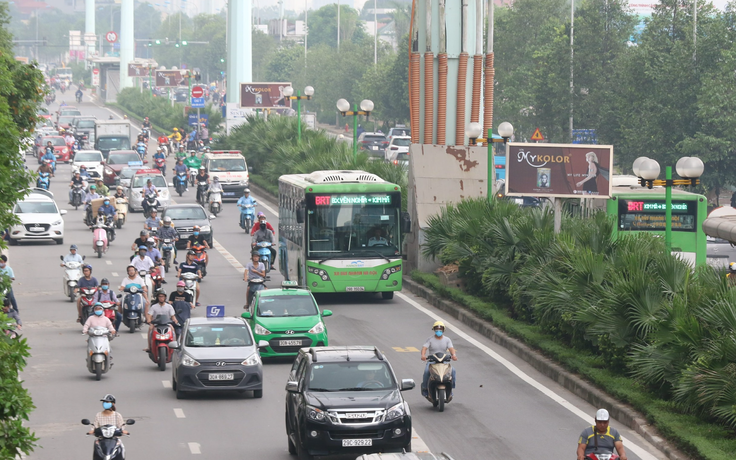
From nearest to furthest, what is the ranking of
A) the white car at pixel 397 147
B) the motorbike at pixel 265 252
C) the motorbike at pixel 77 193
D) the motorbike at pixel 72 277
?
the motorbike at pixel 72 277 < the motorbike at pixel 265 252 < the motorbike at pixel 77 193 < the white car at pixel 397 147

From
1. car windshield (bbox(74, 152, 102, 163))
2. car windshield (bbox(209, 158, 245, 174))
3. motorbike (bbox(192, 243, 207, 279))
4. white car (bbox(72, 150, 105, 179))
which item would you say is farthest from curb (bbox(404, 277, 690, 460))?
car windshield (bbox(74, 152, 102, 163))

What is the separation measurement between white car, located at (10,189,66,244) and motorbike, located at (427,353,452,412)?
25.7m

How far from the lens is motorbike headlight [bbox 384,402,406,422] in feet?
48.5

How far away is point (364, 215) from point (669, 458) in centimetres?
1425

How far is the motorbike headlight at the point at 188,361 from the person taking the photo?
1941 centimetres

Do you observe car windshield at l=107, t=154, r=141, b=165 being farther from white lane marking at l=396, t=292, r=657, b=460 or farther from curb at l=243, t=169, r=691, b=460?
white lane marking at l=396, t=292, r=657, b=460

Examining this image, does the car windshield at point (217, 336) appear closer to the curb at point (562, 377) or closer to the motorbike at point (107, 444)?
the curb at point (562, 377)

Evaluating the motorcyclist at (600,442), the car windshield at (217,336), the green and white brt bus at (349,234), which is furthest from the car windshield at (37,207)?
the motorcyclist at (600,442)

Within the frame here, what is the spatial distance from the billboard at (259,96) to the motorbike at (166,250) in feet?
177

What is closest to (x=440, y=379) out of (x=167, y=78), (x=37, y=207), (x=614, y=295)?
(x=614, y=295)

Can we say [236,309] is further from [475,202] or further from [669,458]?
[669,458]

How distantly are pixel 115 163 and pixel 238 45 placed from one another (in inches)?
1579

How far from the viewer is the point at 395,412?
14.9 m

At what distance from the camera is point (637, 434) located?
680 inches
